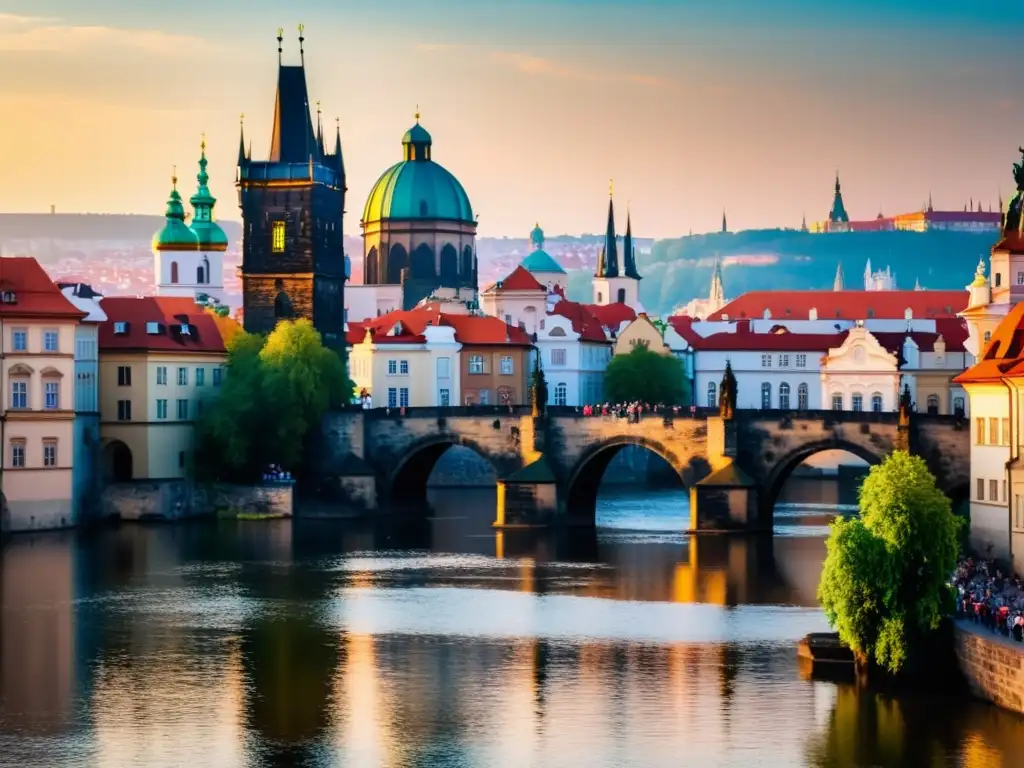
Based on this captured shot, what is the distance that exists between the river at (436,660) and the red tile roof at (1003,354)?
8289mm

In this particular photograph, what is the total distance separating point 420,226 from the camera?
143000 mm

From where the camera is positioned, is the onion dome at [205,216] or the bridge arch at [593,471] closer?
the bridge arch at [593,471]

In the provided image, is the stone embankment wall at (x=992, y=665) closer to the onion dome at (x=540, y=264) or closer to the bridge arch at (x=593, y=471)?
the bridge arch at (x=593, y=471)

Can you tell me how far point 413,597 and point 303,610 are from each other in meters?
4.35

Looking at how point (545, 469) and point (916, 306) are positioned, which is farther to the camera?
point (916, 306)

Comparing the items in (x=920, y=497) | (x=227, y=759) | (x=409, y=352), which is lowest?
(x=227, y=759)

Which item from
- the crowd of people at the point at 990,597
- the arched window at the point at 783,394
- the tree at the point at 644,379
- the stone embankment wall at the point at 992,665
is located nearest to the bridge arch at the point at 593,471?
the crowd of people at the point at 990,597

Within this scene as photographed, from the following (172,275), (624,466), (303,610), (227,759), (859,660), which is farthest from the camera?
(172,275)

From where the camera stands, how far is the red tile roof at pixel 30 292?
89.9 m

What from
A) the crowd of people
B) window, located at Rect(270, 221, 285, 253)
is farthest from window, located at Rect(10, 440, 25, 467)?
the crowd of people

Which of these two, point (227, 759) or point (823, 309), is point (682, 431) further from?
point (823, 309)

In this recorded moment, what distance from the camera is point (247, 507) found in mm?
98875

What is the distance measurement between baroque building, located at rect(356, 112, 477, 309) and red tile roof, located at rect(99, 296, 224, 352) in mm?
37849

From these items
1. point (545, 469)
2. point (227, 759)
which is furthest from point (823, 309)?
point (227, 759)
